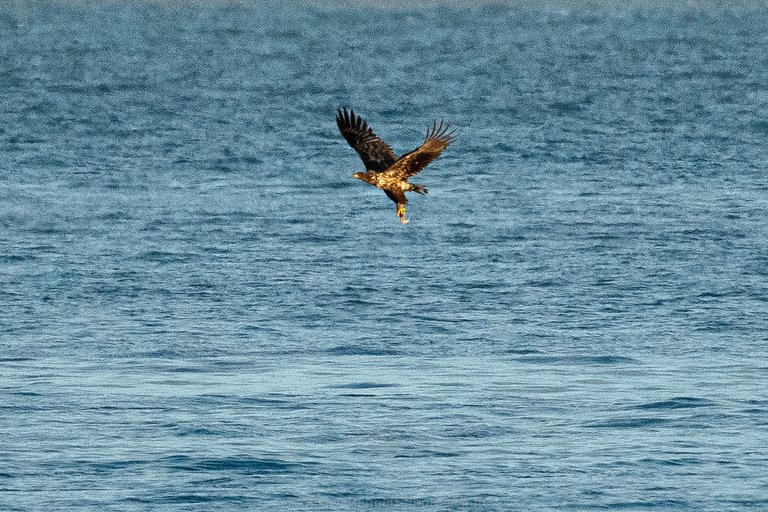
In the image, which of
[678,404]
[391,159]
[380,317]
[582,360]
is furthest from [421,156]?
[380,317]

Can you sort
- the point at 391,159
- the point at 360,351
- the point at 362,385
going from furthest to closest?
the point at 360,351 → the point at 362,385 → the point at 391,159

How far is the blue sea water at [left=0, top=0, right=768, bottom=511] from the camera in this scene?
19844mm

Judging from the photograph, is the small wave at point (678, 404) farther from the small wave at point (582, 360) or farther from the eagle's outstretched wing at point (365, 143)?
the eagle's outstretched wing at point (365, 143)

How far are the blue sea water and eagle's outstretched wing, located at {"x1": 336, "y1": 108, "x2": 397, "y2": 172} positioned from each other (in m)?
3.22

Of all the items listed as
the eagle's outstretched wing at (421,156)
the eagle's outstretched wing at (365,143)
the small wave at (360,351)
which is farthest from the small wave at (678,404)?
the eagle's outstretched wing at (421,156)

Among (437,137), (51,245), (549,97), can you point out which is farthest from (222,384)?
(549,97)

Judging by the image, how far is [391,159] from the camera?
63.1 ft

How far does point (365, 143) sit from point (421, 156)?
1448 millimetres

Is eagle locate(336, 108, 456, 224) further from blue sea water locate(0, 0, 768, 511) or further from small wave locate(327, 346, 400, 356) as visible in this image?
small wave locate(327, 346, 400, 356)

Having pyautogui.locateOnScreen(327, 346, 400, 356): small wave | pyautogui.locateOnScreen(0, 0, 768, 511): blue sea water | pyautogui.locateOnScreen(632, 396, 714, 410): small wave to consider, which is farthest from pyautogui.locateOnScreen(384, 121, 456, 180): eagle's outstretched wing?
pyautogui.locateOnScreen(327, 346, 400, 356): small wave

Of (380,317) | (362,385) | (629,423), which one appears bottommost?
(629,423)

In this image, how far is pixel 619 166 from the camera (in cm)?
4112

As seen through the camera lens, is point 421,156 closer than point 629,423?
Yes

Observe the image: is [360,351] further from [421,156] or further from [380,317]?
[421,156]
